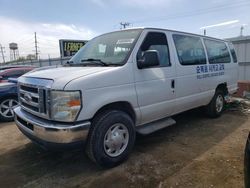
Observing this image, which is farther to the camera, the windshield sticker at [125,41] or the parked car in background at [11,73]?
the parked car in background at [11,73]

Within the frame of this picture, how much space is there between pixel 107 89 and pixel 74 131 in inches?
29.2

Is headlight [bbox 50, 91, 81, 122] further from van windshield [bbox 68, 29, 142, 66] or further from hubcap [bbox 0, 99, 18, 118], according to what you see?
hubcap [bbox 0, 99, 18, 118]

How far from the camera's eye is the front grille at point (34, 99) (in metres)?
3.13

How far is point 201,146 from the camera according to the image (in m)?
4.30

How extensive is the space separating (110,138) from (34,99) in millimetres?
1227

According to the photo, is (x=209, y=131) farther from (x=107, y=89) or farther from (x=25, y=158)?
(x=25, y=158)

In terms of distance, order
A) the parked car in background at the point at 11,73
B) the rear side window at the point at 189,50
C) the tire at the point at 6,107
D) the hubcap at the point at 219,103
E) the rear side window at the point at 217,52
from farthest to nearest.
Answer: the parked car in background at the point at 11,73 → the tire at the point at 6,107 → the hubcap at the point at 219,103 → the rear side window at the point at 217,52 → the rear side window at the point at 189,50

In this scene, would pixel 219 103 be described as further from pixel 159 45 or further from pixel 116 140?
pixel 116 140

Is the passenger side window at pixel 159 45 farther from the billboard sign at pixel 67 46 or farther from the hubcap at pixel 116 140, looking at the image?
the billboard sign at pixel 67 46

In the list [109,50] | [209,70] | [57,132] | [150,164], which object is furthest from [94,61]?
[209,70]

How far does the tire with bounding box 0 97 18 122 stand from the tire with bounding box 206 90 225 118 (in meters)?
5.23

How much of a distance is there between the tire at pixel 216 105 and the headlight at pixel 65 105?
4.04 m

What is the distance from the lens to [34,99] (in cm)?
337

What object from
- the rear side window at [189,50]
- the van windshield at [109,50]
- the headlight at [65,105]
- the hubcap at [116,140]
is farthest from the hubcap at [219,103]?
the headlight at [65,105]
